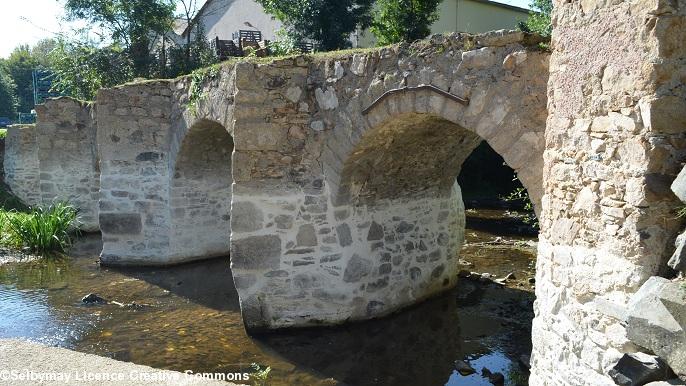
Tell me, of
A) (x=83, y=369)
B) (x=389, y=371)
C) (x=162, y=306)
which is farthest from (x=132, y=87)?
(x=389, y=371)

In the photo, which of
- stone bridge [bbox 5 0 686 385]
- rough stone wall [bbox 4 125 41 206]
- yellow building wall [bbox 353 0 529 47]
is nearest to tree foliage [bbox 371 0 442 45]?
stone bridge [bbox 5 0 686 385]

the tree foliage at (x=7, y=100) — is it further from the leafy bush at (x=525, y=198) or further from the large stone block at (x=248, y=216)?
the large stone block at (x=248, y=216)

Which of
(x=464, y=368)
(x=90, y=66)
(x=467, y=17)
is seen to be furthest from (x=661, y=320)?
(x=90, y=66)

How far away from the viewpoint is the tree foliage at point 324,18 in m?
11.8

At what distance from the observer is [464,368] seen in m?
5.27

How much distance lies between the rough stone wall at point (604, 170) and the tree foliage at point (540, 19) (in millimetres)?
5857

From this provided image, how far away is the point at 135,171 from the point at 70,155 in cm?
352

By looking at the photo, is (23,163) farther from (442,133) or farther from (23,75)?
(23,75)

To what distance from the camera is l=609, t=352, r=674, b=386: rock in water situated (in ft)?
7.32

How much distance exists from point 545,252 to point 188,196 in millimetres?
6537

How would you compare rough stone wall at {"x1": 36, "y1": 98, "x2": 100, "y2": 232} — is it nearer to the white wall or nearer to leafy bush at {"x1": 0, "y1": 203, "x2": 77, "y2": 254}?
leafy bush at {"x1": 0, "y1": 203, "x2": 77, "y2": 254}

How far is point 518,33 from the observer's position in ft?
12.9

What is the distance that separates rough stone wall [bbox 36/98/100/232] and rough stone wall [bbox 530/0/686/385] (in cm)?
998

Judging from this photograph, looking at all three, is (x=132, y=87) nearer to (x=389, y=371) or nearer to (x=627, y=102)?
(x=389, y=371)
